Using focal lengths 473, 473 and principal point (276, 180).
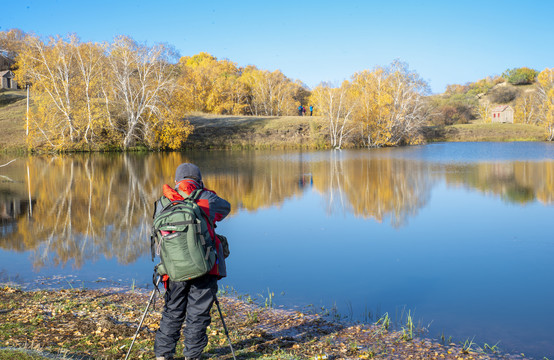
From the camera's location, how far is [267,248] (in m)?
10.5

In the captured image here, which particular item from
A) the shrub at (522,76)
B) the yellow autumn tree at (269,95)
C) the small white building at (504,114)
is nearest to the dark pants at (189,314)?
the yellow autumn tree at (269,95)


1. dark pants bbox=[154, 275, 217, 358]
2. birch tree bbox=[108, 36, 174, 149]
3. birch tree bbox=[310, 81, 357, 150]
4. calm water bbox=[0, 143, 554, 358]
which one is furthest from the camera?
birch tree bbox=[310, 81, 357, 150]

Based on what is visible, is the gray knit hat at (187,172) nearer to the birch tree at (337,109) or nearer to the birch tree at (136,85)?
the birch tree at (136,85)

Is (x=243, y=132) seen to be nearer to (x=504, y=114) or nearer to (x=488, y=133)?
(x=488, y=133)

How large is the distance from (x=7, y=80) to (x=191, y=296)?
258 ft

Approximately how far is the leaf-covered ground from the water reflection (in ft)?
10.6

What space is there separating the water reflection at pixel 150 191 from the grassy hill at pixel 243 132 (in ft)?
58.1

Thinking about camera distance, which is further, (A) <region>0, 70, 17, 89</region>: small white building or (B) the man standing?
(A) <region>0, 70, 17, 89</region>: small white building

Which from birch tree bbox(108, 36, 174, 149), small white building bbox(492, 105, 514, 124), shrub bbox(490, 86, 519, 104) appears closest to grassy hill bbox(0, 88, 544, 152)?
birch tree bbox(108, 36, 174, 149)

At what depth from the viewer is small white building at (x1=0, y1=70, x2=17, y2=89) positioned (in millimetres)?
69387

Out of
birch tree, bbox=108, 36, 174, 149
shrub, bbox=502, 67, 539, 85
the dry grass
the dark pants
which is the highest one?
shrub, bbox=502, 67, 539, 85

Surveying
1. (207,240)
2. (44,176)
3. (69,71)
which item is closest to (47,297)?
(207,240)

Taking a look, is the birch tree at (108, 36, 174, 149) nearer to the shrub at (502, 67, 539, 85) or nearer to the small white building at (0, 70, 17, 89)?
the small white building at (0, 70, 17, 89)

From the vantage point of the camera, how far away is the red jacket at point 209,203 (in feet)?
14.8
